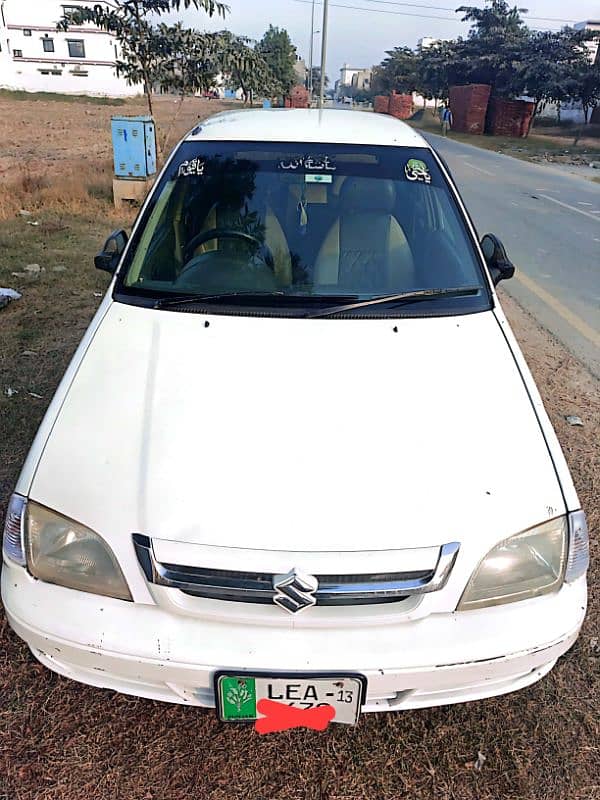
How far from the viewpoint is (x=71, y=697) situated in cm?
205

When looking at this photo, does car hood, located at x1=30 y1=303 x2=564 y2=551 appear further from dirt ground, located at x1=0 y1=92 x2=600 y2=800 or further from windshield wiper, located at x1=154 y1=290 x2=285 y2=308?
dirt ground, located at x1=0 y1=92 x2=600 y2=800

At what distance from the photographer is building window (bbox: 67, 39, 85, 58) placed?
62.8 metres

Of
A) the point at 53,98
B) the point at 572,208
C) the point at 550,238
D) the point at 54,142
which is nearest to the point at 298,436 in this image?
the point at 550,238

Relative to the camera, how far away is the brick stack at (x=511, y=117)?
30.8 meters

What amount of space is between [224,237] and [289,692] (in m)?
1.84

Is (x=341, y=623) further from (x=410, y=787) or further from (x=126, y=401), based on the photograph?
(x=126, y=401)

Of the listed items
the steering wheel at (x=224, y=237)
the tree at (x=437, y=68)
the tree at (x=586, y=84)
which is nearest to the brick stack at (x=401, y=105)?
the tree at (x=437, y=68)

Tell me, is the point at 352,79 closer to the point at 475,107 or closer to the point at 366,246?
the point at 475,107

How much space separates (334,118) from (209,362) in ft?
6.21

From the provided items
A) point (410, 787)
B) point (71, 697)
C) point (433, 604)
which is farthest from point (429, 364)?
point (71, 697)

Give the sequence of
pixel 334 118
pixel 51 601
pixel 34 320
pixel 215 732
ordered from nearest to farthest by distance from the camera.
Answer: pixel 51 601, pixel 215 732, pixel 334 118, pixel 34 320

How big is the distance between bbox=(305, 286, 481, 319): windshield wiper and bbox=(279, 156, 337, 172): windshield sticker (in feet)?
2.50

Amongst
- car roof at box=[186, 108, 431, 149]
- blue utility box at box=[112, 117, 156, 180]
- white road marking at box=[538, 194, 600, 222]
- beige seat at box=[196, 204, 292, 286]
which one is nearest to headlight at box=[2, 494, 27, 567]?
beige seat at box=[196, 204, 292, 286]

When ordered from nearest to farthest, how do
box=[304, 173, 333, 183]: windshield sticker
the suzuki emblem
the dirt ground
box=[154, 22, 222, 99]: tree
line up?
the suzuki emblem < the dirt ground < box=[304, 173, 333, 183]: windshield sticker < box=[154, 22, 222, 99]: tree
